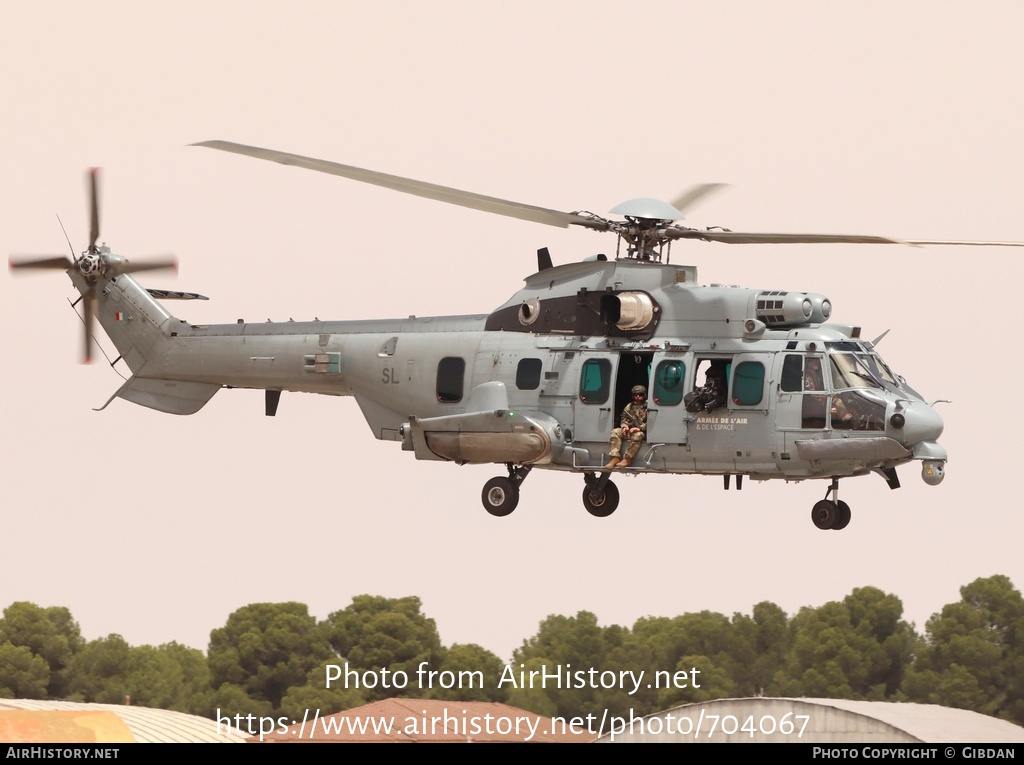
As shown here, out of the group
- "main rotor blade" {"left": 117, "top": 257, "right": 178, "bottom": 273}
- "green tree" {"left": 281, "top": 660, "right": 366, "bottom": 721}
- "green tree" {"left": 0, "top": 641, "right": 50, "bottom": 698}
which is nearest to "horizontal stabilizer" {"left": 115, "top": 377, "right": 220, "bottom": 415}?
"main rotor blade" {"left": 117, "top": 257, "right": 178, "bottom": 273}

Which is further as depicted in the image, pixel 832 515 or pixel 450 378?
pixel 450 378

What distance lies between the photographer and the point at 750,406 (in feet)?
88.9

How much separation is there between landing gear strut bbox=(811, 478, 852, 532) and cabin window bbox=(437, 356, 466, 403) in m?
6.01

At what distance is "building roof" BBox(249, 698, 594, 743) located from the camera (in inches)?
1784

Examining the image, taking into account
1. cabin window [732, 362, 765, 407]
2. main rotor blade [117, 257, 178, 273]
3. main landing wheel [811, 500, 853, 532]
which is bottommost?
main landing wheel [811, 500, 853, 532]

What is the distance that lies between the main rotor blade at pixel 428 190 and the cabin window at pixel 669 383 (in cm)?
272

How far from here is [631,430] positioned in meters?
27.8

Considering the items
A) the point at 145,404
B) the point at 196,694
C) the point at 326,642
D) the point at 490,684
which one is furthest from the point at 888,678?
the point at 145,404

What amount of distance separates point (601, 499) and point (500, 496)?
1.62 metres

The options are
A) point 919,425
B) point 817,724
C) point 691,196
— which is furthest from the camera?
point 817,724

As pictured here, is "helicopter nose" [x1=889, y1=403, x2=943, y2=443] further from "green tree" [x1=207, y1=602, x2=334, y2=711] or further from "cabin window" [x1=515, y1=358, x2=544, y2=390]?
"green tree" [x1=207, y1=602, x2=334, y2=711]

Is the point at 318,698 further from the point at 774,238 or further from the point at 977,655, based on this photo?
the point at 774,238

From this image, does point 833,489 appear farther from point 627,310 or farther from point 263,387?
point 263,387

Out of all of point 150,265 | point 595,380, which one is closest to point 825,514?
point 595,380
